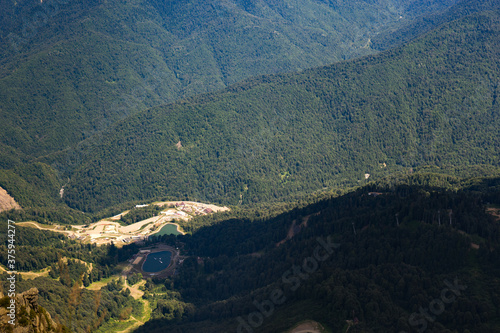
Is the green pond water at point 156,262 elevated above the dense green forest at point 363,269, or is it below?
below

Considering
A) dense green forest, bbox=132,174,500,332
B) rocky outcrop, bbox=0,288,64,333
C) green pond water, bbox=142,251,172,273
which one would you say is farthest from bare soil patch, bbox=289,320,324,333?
green pond water, bbox=142,251,172,273

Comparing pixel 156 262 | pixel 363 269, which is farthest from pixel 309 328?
pixel 156 262

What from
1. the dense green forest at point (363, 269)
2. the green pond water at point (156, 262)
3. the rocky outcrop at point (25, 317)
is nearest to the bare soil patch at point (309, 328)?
the dense green forest at point (363, 269)

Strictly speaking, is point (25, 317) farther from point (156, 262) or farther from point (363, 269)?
point (156, 262)

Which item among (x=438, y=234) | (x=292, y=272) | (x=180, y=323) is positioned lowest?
(x=180, y=323)

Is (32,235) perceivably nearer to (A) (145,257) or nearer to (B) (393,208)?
(A) (145,257)

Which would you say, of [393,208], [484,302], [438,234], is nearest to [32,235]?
[393,208]

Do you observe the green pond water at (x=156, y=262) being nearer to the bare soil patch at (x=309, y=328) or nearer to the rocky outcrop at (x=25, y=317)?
the bare soil patch at (x=309, y=328)
